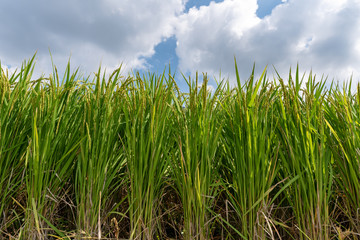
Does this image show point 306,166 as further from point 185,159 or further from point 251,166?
point 185,159

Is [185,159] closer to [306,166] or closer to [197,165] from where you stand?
[197,165]

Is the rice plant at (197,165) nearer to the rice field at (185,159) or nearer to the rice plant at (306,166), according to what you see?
the rice field at (185,159)

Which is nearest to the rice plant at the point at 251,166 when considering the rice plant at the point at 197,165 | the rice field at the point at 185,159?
the rice field at the point at 185,159

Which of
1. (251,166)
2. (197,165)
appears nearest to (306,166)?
(251,166)

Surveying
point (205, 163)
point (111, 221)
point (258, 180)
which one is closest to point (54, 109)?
point (111, 221)

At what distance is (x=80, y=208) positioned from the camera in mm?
1541

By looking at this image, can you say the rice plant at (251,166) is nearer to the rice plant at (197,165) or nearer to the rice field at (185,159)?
the rice field at (185,159)

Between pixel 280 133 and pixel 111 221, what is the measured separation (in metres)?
1.27

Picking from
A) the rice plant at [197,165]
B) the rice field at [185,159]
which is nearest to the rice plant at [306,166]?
the rice field at [185,159]

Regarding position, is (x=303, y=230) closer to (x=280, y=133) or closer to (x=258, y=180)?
(x=258, y=180)

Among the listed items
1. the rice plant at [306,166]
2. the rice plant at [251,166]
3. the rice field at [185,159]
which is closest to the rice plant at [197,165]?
the rice field at [185,159]

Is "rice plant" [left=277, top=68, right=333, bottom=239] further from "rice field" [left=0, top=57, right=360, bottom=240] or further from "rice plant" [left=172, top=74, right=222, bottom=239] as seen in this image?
"rice plant" [left=172, top=74, right=222, bottom=239]

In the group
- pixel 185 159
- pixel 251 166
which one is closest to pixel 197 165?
pixel 185 159

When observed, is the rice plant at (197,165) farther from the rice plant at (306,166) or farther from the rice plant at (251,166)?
the rice plant at (306,166)
